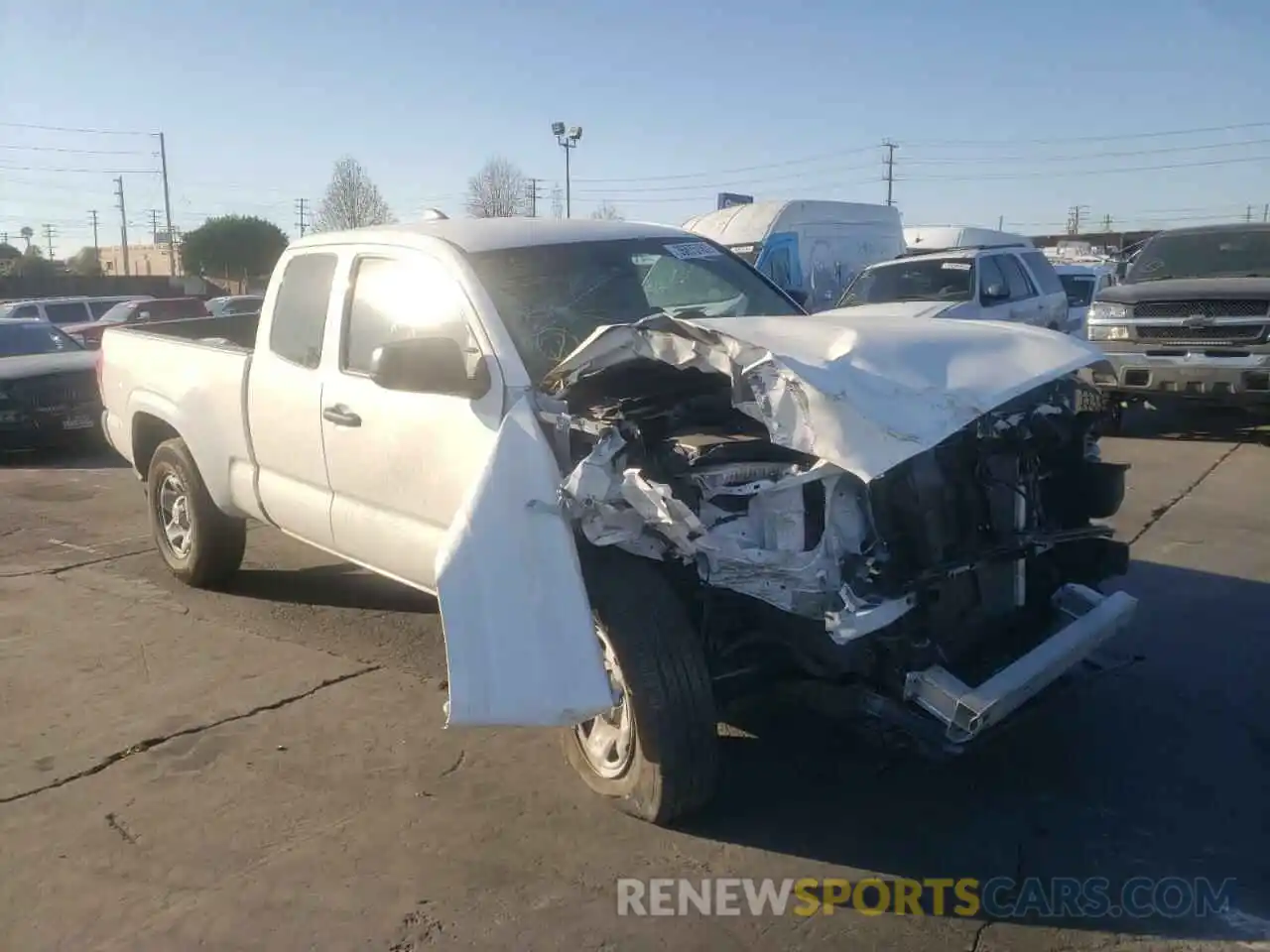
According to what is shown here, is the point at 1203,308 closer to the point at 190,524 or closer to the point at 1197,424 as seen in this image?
the point at 1197,424

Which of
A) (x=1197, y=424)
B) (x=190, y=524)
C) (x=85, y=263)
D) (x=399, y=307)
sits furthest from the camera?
(x=85, y=263)

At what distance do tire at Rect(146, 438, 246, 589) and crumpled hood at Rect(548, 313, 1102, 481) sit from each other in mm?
3325

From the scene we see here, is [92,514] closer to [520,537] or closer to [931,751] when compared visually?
[520,537]

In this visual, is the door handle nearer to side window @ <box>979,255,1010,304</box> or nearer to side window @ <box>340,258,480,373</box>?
side window @ <box>340,258,480,373</box>

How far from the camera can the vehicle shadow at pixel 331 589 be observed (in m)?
6.41

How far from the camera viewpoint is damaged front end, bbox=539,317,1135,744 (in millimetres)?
3385

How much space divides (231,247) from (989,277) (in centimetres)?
4893

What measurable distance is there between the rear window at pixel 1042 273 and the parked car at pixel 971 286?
0.02m

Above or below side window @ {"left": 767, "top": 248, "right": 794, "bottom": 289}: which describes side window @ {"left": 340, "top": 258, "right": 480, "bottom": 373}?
below

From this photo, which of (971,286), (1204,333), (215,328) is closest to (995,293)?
(971,286)

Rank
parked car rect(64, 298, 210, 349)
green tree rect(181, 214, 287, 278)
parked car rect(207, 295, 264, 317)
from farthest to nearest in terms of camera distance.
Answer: green tree rect(181, 214, 287, 278) → parked car rect(207, 295, 264, 317) → parked car rect(64, 298, 210, 349)

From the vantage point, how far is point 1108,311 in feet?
36.4

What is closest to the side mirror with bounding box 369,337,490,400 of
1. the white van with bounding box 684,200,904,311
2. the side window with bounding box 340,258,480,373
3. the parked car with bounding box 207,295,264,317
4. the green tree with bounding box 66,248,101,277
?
the side window with bounding box 340,258,480,373

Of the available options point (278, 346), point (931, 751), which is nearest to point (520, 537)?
point (931, 751)
